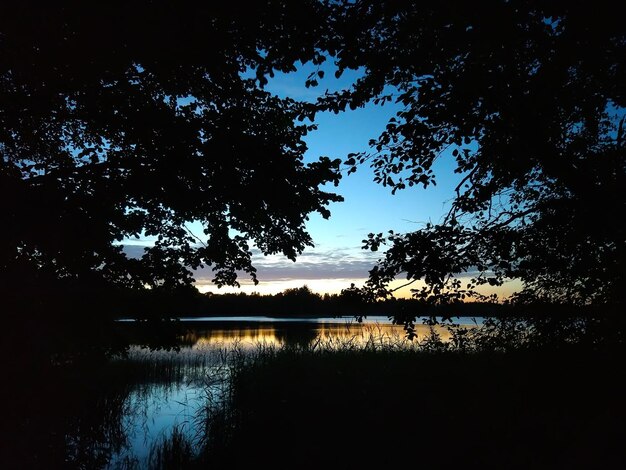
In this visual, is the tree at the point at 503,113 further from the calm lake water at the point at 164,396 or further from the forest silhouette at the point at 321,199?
the calm lake water at the point at 164,396

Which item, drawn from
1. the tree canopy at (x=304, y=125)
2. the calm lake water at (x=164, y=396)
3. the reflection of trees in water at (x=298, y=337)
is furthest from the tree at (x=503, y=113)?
the reflection of trees in water at (x=298, y=337)

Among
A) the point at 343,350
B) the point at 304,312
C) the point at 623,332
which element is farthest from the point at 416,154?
the point at 304,312

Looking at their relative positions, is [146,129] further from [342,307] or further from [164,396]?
[164,396]

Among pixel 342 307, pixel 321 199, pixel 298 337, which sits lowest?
pixel 298 337

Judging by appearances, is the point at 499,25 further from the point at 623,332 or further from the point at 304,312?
the point at 304,312

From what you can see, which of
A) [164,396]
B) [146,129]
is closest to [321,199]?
[146,129]

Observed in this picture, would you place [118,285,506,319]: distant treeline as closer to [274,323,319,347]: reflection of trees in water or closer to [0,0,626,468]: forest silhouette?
[0,0,626,468]: forest silhouette

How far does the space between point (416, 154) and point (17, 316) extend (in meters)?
5.73

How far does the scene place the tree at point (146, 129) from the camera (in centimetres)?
504

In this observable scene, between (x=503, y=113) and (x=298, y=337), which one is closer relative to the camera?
(x=503, y=113)

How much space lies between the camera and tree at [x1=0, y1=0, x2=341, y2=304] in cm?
504

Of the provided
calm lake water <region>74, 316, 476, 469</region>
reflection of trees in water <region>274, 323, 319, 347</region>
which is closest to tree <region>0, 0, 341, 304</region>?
calm lake water <region>74, 316, 476, 469</region>

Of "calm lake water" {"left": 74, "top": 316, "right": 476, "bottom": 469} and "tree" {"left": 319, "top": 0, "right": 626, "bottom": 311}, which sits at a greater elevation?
"tree" {"left": 319, "top": 0, "right": 626, "bottom": 311}

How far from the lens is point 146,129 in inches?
243
